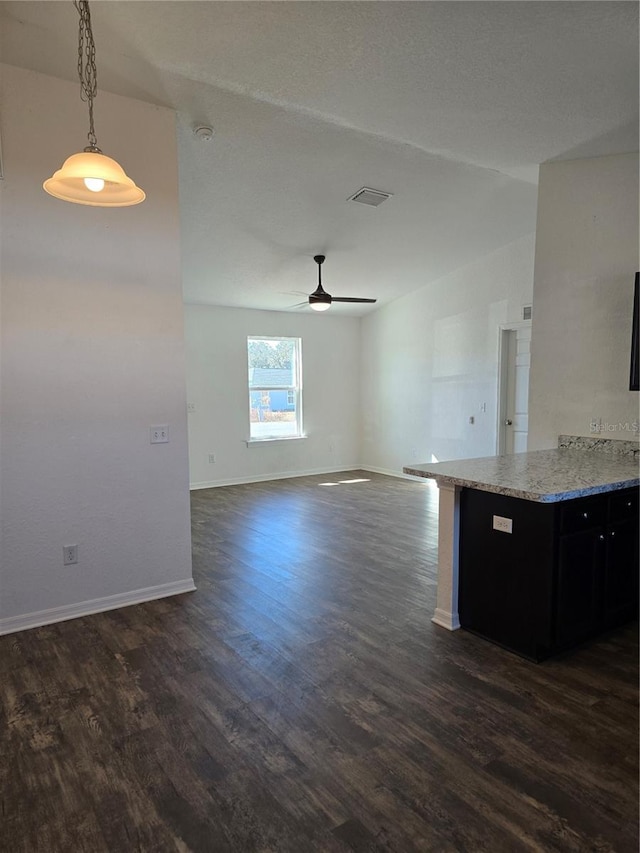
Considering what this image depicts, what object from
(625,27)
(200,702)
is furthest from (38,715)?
(625,27)

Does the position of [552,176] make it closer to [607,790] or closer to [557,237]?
[557,237]

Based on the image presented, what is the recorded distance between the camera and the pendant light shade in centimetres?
187

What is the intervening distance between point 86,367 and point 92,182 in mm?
1323

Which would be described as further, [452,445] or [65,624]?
[452,445]

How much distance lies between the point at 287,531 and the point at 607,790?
3.48 m

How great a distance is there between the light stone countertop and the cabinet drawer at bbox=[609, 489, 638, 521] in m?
0.08

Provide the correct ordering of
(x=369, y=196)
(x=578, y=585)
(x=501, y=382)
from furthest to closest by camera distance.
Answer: (x=501, y=382) < (x=369, y=196) < (x=578, y=585)

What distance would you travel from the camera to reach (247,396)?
754 centimetres

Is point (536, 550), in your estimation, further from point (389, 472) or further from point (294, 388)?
point (294, 388)

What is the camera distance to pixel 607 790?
1722mm

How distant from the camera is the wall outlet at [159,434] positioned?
3.32m

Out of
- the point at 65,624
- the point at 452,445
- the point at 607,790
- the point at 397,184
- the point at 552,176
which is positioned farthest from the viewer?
the point at 452,445

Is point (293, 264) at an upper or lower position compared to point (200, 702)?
upper

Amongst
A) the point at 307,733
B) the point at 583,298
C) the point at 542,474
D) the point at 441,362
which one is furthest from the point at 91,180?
the point at 441,362
